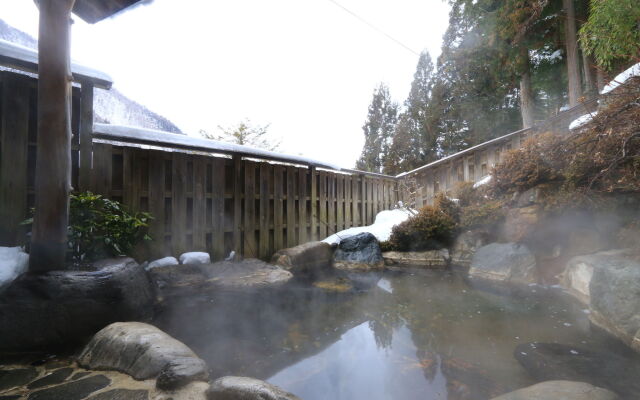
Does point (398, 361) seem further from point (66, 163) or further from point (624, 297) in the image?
point (66, 163)

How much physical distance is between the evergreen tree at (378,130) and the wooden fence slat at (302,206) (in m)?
16.6

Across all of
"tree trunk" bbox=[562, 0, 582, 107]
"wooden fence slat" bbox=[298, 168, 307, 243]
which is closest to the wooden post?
"wooden fence slat" bbox=[298, 168, 307, 243]

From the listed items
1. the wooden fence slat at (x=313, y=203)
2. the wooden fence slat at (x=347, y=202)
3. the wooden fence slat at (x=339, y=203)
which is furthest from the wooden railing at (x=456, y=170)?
the wooden fence slat at (x=313, y=203)

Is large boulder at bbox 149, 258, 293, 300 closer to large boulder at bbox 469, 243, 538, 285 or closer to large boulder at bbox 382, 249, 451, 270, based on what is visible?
large boulder at bbox 382, 249, 451, 270

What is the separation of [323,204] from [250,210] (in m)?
2.48

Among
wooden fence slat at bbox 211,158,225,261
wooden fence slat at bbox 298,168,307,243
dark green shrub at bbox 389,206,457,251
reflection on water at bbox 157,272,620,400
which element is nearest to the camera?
reflection on water at bbox 157,272,620,400

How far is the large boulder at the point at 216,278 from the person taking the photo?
412 cm

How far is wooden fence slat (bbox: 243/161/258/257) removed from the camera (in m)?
5.82

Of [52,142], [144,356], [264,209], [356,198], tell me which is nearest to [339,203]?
[356,198]

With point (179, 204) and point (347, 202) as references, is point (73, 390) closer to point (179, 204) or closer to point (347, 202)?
point (179, 204)

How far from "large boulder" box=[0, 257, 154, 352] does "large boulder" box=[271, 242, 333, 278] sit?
3.29 m

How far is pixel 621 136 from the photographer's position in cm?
384

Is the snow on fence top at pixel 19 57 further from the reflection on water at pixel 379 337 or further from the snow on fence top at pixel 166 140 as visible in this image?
the reflection on water at pixel 379 337

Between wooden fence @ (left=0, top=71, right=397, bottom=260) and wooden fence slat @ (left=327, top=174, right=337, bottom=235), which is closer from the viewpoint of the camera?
wooden fence @ (left=0, top=71, right=397, bottom=260)
